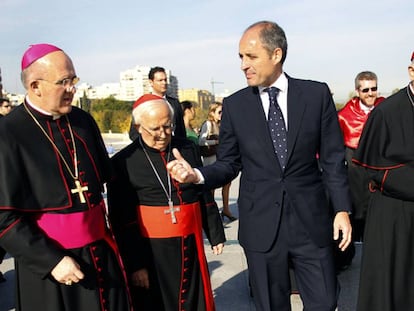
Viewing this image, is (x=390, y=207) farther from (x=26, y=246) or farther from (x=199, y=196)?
(x=26, y=246)

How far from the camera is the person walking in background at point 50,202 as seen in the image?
197 centimetres

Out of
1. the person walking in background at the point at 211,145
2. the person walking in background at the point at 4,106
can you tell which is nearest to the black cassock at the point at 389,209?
A: the person walking in background at the point at 211,145

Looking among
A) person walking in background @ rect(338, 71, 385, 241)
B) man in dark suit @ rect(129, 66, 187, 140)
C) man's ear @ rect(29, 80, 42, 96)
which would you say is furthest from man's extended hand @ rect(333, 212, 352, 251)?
man in dark suit @ rect(129, 66, 187, 140)

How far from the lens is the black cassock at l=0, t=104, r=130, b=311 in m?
1.97

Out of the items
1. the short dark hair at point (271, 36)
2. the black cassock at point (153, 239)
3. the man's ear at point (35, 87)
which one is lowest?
the black cassock at point (153, 239)

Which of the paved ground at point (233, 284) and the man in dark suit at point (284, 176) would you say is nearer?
the man in dark suit at point (284, 176)

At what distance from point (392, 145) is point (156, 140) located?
1.42 metres

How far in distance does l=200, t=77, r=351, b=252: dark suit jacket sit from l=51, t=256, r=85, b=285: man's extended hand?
2.65 feet

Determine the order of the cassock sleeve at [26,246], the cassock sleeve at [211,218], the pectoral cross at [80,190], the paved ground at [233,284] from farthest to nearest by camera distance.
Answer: the paved ground at [233,284], the cassock sleeve at [211,218], the pectoral cross at [80,190], the cassock sleeve at [26,246]

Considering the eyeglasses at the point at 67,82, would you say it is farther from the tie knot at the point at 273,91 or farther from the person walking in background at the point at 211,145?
the person walking in background at the point at 211,145

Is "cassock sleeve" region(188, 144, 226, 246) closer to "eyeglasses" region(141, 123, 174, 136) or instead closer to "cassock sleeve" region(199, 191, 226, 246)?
"cassock sleeve" region(199, 191, 226, 246)

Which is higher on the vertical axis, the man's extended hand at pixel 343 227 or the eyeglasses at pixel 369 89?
the eyeglasses at pixel 369 89

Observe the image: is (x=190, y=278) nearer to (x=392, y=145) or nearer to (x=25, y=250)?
(x=25, y=250)

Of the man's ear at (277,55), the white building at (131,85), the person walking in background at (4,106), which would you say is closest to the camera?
the man's ear at (277,55)
